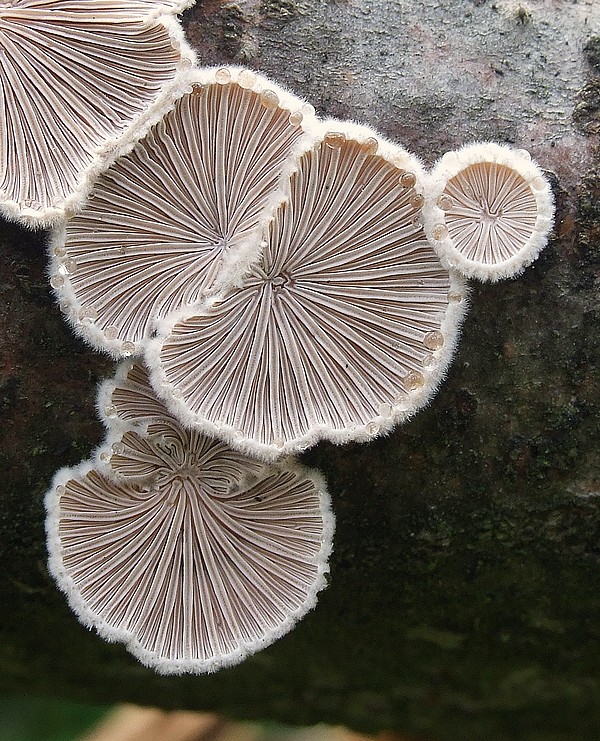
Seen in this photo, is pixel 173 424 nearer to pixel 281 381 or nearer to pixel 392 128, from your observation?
pixel 281 381

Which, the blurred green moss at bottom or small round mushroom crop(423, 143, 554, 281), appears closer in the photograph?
small round mushroom crop(423, 143, 554, 281)

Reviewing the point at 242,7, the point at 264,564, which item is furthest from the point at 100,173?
the point at 264,564

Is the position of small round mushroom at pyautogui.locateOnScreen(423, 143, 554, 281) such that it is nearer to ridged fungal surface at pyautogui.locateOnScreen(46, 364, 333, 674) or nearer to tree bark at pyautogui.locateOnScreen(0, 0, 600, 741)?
tree bark at pyautogui.locateOnScreen(0, 0, 600, 741)

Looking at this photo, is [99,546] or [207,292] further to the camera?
[99,546]

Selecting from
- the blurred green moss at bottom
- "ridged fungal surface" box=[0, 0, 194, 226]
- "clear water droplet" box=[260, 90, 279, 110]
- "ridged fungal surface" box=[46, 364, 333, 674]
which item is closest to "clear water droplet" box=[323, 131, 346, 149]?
"clear water droplet" box=[260, 90, 279, 110]

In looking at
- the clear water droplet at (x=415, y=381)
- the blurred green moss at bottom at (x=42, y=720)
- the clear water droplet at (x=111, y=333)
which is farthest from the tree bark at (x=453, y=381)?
the blurred green moss at bottom at (x=42, y=720)

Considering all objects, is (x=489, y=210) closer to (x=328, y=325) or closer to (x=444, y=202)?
(x=444, y=202)
